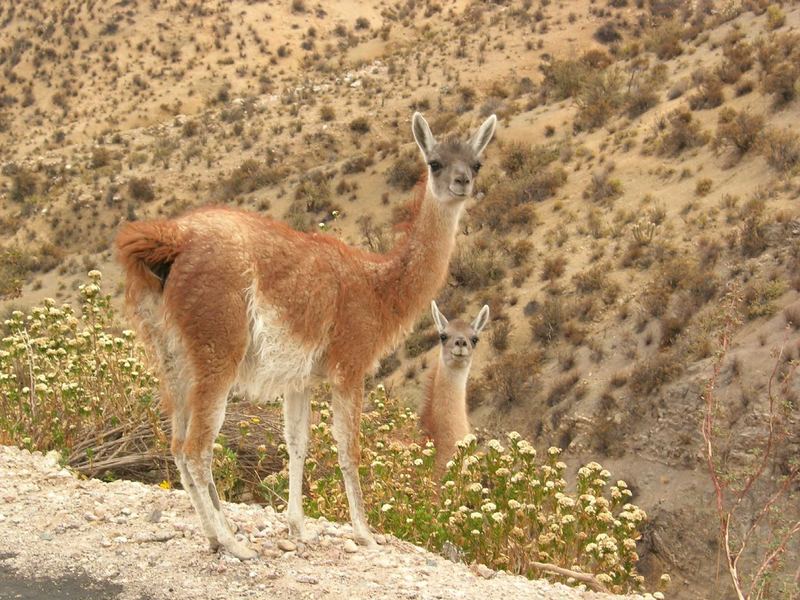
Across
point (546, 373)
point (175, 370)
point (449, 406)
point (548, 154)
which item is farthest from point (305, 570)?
point (548, 154)

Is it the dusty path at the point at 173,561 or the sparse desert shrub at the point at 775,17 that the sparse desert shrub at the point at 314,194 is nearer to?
the sparse desert shrub at the point at 775,17

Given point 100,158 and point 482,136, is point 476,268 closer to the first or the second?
point 482,136

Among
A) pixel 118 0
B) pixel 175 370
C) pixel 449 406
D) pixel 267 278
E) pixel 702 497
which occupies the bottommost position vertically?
pixel 702 497

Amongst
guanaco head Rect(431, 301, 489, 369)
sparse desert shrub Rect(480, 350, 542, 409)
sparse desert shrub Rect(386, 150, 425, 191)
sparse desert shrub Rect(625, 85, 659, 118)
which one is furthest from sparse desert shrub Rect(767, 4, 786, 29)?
guanaco head Rect(431, 301, 489, 369)

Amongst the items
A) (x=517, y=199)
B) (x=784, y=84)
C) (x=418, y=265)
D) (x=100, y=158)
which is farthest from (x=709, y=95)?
(x=100, y=158)

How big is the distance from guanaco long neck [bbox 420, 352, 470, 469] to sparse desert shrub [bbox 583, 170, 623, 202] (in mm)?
12652

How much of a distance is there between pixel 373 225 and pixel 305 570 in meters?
22.8

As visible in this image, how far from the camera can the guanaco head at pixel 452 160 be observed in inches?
251

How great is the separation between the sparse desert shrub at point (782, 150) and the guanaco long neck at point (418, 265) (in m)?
14.7

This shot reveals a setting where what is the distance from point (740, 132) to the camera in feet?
69.1

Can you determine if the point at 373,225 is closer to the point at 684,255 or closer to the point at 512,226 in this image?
the point at 512,226

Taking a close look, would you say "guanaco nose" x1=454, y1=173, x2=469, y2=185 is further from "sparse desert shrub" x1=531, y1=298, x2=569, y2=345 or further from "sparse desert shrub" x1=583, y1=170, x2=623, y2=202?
"sparse desert shrub" x1=583, y1=170, x2=623, y2=202

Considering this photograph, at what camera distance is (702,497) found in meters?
13.3

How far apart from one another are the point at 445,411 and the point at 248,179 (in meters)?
26.4
